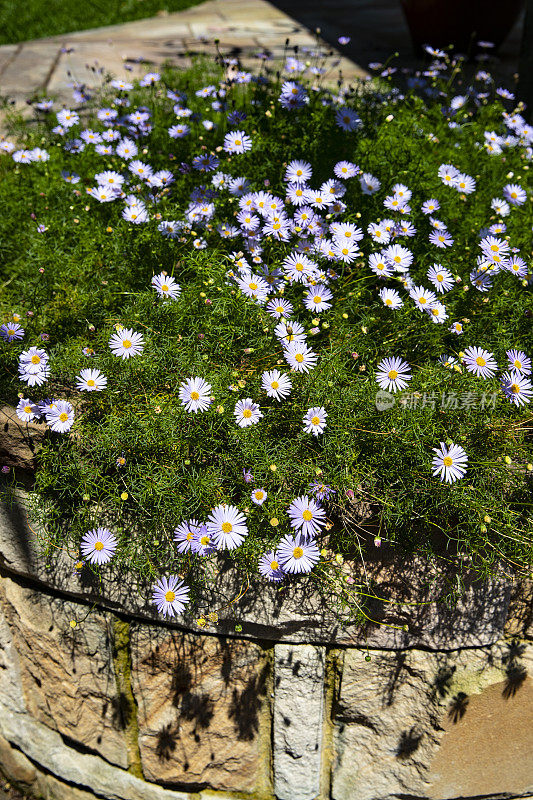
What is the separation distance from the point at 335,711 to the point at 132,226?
196 cm

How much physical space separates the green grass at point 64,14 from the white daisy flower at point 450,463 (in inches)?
264

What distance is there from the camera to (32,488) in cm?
203

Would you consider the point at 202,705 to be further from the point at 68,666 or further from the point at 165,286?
the point at 165,286

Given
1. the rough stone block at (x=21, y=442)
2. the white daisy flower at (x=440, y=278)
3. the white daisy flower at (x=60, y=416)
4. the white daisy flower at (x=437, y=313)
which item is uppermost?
the white daisy flower at (x=440, y=278)

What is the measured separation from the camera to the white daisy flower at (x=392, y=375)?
203 cm

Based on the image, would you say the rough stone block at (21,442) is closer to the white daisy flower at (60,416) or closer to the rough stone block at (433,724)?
the white daisy flower at (60,416)

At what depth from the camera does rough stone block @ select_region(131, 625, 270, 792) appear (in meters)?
1.99

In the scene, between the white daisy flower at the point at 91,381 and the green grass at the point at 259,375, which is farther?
the white daisy flower at the point at 91,381

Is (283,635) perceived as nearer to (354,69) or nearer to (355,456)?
(355,456)

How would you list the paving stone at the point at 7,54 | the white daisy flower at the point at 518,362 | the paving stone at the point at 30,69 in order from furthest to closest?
the paving stone at the point at 7,54
the paving stone at the point at 30,69
the white daisy flower at the point at 518,362

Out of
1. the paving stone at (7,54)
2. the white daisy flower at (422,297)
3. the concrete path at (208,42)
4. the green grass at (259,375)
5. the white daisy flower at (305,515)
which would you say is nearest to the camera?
the white daisy flower at (305,515)

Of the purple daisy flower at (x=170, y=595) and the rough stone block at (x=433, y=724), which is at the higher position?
the purple daisy flower at (x=170, y=595)

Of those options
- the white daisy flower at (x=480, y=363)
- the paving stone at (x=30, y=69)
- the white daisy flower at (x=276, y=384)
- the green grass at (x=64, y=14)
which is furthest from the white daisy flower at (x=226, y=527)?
the green grass at (x=64, y=14)

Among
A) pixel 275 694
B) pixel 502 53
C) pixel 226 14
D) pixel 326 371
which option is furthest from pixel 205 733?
pixel 226 14
